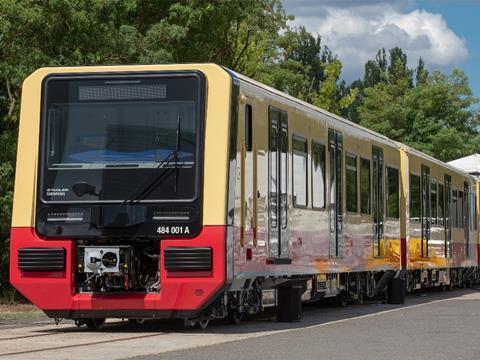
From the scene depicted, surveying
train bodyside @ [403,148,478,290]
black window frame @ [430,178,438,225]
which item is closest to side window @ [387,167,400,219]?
train bodyside @ [403,148,478,290]

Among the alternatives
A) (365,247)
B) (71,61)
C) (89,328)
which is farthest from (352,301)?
(89,328)

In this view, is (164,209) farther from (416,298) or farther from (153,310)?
(416,298)

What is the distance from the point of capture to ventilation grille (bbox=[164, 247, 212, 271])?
15.5 meters

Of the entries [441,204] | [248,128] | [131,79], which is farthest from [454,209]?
[131,79]

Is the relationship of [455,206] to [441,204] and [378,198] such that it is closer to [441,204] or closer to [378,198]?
[441,204]

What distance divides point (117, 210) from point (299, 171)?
3991 millimetres

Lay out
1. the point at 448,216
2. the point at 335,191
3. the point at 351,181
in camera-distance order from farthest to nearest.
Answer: the point at 448,216, the point at 351,181, the point at 335,191

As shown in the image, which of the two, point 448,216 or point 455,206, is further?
point 455,206

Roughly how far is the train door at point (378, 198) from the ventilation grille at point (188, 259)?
31.6 feet

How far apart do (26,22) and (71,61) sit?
49.4 inches

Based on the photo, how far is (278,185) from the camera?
707 inches

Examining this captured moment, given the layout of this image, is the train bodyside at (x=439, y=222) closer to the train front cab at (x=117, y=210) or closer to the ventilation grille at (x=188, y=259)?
the train front cab at (x=117, y=210)

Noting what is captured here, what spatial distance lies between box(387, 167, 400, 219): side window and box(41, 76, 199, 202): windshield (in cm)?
1105

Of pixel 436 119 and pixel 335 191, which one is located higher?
pixel 436 119
